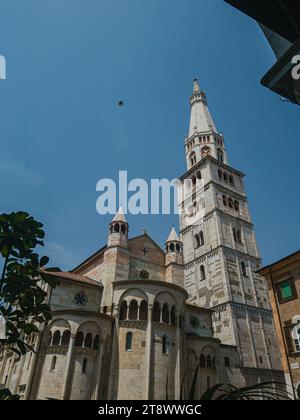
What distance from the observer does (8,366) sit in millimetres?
25234

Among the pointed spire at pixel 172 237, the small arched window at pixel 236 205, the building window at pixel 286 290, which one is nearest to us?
the building window at pixel 286 290

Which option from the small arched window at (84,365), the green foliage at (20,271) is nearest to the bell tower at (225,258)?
the small arched window at (84,365)

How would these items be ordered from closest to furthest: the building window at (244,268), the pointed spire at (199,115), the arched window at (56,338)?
the arched window at (56,338) → the building window at (244,268) → the pointed spire at (199,115)

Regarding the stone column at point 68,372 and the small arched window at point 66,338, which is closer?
the stone column at point 68,372

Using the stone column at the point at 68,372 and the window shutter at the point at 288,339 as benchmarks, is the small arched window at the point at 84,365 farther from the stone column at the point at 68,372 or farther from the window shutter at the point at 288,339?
the window shutter at the point at 288,339

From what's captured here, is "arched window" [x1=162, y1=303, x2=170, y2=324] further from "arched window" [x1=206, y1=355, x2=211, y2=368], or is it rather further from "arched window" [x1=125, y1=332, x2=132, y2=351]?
"arched window" [x1=206, y1=355, x2=211, y2=368]

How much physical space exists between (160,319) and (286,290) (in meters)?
10.0

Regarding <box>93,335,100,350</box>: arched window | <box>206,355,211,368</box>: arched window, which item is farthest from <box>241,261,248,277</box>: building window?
<box>93,335,100,350</box>: arched window

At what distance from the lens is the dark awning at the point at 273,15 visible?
13.5 feet

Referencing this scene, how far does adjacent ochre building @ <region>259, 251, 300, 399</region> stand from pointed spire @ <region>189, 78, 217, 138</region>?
37.7m

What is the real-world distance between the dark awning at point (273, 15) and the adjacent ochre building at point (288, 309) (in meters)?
18.4

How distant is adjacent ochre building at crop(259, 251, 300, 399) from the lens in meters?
18.3
